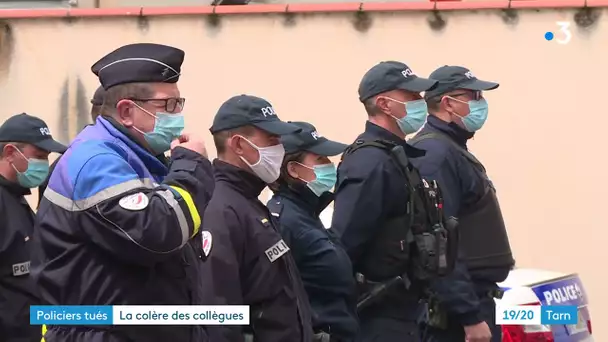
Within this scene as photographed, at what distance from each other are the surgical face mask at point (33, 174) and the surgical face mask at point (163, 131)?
2.87 meters

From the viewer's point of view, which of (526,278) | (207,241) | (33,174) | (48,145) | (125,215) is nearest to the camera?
(125,215)

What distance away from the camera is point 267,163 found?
4848 mm

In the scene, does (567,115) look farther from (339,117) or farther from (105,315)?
(105,315)

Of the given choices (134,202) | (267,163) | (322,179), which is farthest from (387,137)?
(134,202)

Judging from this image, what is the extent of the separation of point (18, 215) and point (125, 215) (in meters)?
3.11

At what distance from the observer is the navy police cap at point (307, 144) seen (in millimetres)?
5395

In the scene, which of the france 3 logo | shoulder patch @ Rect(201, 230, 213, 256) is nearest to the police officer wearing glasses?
shoulder patch @ Rect(201, 230, 213, 256)

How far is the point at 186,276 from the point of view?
3809 mm

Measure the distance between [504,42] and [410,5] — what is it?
0.85 m

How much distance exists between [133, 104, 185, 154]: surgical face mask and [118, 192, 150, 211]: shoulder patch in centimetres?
38

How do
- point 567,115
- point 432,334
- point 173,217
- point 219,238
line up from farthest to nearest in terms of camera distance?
point 567,115, point 432,334, point 219,238, point 173,217

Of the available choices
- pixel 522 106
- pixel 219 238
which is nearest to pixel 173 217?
pixel 219 238

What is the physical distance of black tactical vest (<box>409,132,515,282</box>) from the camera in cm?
606

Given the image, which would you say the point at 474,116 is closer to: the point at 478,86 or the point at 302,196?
the point at 478,86
